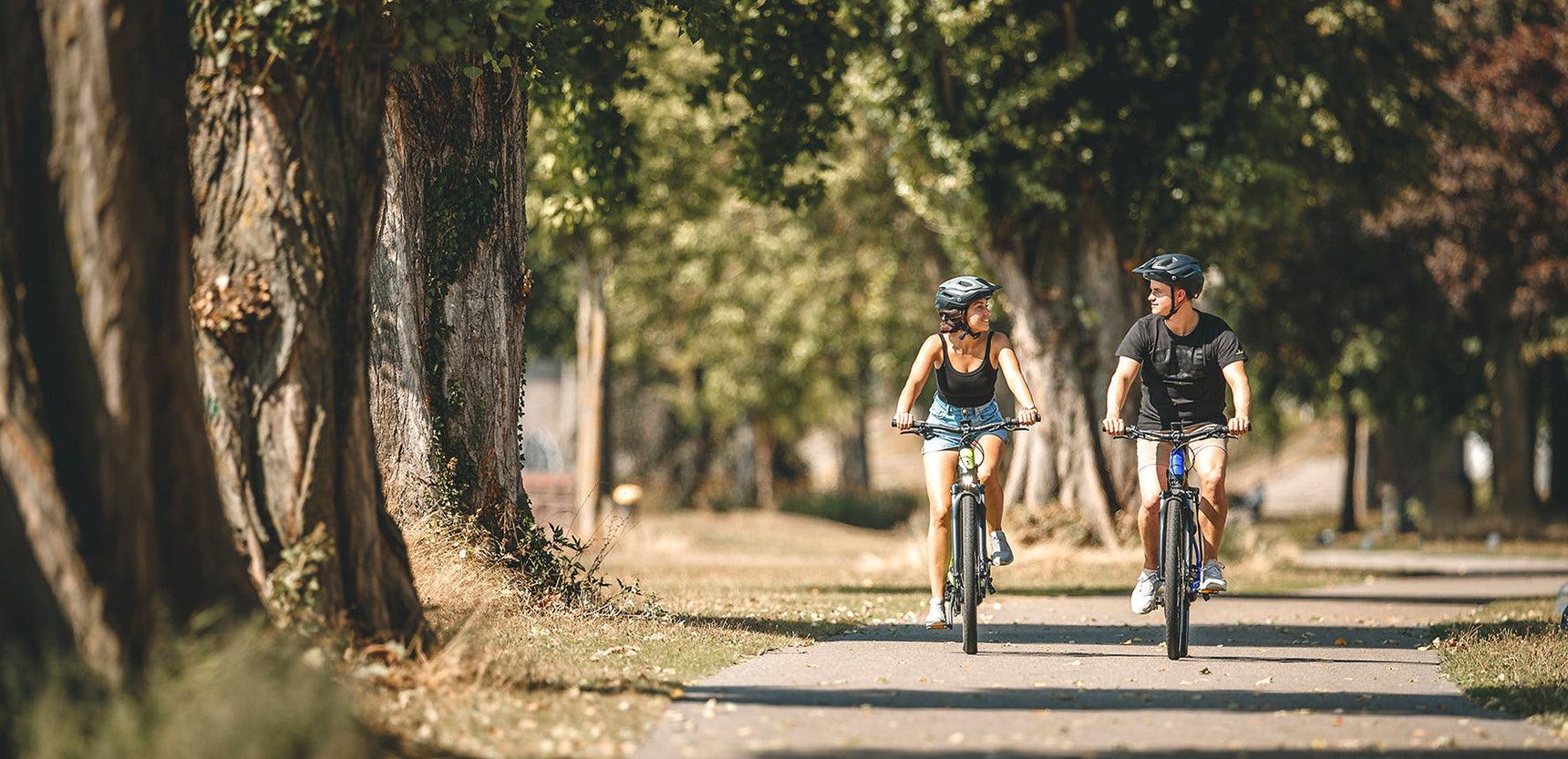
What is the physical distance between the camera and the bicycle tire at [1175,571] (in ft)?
30.8

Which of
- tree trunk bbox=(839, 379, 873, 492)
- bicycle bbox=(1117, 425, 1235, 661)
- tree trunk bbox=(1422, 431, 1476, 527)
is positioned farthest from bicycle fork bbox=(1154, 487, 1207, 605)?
tree trunk bbox=(839, 379, 873, 492)

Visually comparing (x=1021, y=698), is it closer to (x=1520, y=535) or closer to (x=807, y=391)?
(x=1520, y=535)

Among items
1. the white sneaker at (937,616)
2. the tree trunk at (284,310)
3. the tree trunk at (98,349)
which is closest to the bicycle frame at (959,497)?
the white sneaker at (937,616)

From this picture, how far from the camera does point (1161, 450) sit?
9812 mm

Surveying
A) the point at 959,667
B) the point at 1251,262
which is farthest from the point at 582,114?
the point at 1251,262

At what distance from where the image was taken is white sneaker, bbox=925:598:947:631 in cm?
973

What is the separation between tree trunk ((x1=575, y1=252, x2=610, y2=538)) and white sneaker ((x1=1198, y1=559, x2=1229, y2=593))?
1977cm

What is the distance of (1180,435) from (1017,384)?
3.05 feet

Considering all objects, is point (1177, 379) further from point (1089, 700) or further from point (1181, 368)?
point (1089, 700)

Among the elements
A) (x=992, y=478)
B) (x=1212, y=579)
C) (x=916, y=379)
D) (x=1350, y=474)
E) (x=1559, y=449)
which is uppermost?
(x=916, y=379)

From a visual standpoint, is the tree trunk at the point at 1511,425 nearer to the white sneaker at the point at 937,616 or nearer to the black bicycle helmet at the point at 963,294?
the black bicycle helmet at the point at 963,294

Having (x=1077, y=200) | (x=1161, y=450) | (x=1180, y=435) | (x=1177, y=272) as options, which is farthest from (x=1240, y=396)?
(x=1077, y=200)

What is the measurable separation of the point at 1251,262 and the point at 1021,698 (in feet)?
57.7

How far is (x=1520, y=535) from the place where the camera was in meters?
31.1
